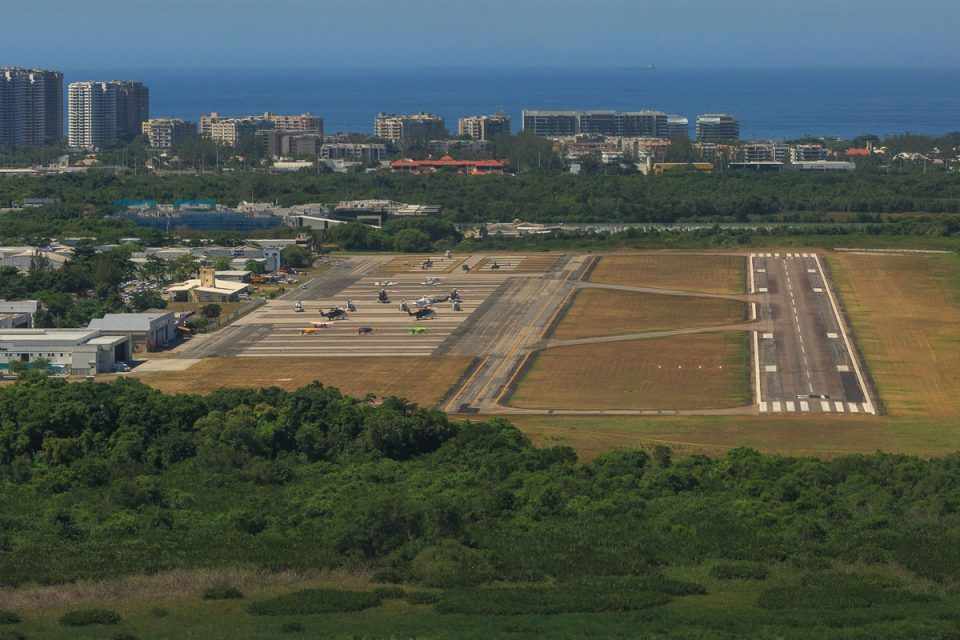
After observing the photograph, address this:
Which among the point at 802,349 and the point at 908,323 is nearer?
the point at 802,349

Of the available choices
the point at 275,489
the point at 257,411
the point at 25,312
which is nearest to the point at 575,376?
the point at 257,411

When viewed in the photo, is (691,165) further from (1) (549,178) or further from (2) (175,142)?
(2) (175,142)

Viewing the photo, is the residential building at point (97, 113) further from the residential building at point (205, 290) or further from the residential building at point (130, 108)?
the residential building at point (205, 290)

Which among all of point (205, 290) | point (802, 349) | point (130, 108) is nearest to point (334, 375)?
point (802, 349)

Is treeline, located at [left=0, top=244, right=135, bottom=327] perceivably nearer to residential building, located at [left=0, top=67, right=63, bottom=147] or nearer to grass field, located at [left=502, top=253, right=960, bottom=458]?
grass field, located at [left=502, top=253, right=960, bottom=458]

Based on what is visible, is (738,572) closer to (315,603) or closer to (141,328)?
(315,603)

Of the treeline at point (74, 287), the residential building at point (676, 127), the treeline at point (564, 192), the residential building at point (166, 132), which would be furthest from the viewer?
the residential building at point (676, 127)

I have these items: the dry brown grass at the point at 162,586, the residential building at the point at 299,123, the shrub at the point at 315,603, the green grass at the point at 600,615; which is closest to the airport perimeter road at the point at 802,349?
the green grass at the point at 600,615
